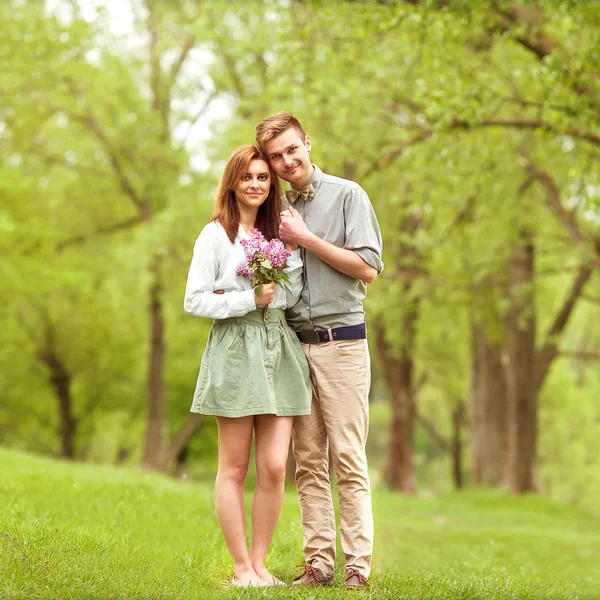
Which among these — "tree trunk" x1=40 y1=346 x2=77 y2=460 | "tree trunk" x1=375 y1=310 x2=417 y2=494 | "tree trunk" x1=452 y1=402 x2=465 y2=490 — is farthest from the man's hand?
"tree trunk" x1=452 y1=402 x2=465 y2=490

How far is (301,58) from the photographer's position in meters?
11.7

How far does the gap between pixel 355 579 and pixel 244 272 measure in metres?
1.81

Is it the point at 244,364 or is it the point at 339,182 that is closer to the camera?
the point at 244,364

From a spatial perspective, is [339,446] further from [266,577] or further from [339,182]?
[339,182]

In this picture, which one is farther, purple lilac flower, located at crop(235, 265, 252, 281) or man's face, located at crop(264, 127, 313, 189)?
man's face, located at crop(264, 127, 313, 189)

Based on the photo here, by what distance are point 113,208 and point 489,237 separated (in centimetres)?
1149

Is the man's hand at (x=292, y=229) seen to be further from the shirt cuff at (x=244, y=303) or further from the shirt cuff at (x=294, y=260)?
the shirt cuff at (x=244, y=303)

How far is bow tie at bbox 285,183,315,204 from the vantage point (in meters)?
5.37

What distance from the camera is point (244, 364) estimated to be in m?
5.02

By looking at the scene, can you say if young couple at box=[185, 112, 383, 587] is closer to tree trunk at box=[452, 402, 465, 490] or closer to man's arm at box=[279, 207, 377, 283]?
man's arm at box=[279, 207, 377, 283]

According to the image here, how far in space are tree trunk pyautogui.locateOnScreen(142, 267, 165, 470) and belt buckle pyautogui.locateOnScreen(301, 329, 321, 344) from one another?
692 inches

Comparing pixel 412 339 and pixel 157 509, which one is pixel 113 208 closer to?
pixel 412 339

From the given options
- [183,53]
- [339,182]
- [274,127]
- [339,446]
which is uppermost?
[183,53]

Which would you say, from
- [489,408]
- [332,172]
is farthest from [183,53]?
[489,408]
